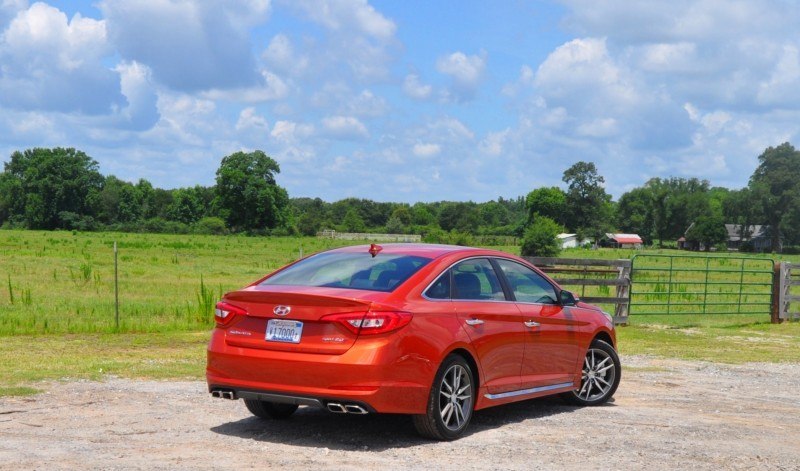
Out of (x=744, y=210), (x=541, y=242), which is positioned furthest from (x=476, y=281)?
(x=744, y=210)

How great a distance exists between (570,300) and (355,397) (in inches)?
120

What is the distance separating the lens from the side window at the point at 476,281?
810cm

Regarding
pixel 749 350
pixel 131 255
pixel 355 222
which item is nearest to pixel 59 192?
pixel 355 222

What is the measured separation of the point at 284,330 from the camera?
7.35 metres

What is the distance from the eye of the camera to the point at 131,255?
51.3m

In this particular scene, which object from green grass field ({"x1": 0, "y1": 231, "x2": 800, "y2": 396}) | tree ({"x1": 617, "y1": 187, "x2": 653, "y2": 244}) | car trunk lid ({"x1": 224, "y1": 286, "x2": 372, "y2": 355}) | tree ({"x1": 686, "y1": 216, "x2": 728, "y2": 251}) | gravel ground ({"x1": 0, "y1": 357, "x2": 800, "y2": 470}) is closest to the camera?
gravel ground ({"x1": 0, "y1": 357, "x2": 800, "y2": 470})

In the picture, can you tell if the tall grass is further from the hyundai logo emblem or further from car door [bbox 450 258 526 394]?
the hyundai logo emblem

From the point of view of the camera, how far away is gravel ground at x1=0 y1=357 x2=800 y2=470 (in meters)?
6.85

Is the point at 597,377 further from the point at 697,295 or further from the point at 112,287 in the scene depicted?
the point at 697,295

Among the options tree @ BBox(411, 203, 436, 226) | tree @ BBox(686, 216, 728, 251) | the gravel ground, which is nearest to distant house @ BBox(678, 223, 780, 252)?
tree @ BBox(686, 216, 728, 251)

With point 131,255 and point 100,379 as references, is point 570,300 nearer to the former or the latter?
point 100,379

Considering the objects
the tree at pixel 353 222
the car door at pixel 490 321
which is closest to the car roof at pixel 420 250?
the car door at pixel 490 321

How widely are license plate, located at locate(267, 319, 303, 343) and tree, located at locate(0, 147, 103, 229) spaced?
4926 inches

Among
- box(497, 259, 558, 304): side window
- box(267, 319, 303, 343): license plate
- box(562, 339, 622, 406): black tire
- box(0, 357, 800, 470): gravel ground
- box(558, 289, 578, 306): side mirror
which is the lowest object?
box(0, 357, 800, 470): gravel ground
